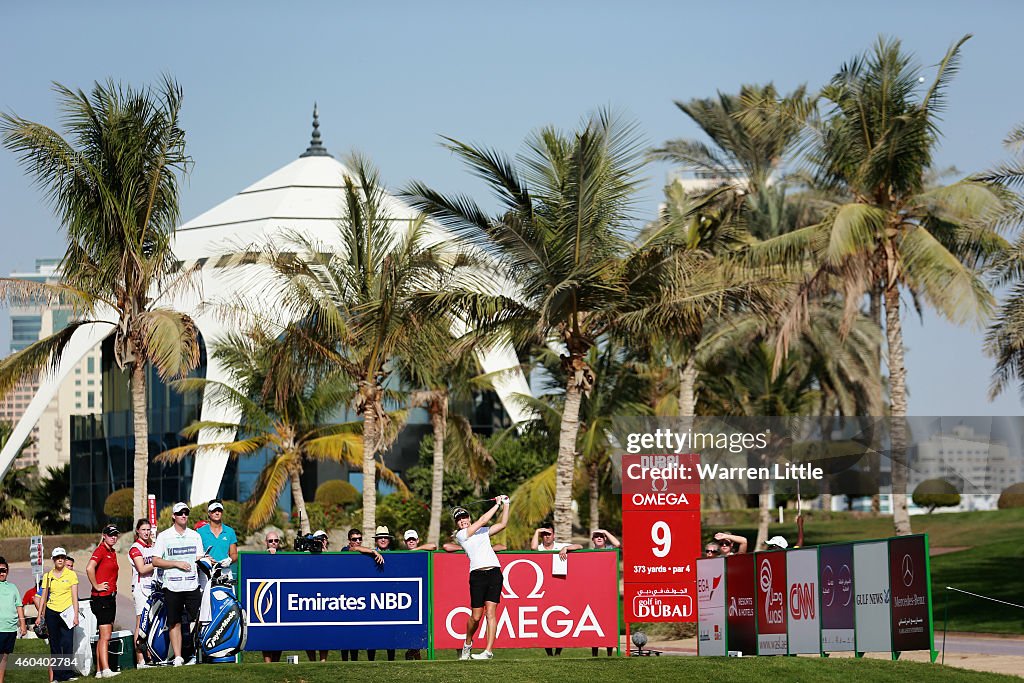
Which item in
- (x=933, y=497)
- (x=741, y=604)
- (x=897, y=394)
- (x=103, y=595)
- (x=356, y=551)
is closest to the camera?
(x=103, y=595)

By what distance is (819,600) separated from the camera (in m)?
15.4

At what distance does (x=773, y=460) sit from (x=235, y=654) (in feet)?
85.6

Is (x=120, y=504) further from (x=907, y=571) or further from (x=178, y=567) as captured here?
(x=907, y=571)

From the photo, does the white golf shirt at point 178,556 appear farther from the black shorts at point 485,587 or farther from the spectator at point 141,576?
the black shorts at point 485,587

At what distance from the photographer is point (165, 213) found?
23078mm

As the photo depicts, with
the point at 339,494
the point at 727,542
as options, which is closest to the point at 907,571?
the point at 727,542

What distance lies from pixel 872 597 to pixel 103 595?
8085 mm

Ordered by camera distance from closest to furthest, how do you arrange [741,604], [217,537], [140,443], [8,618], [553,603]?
[8,618]
[217,537]
[553,603]
[741,604]
[140,443]

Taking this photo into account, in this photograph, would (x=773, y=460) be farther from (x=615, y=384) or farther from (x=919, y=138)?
(x=919, y=138)

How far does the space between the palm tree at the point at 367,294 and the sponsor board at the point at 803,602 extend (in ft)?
29.9

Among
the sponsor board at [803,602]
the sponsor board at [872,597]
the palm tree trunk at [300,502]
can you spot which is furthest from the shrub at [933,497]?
the palm tree trunk at [300,502]

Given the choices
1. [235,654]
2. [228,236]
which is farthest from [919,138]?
[228,236]

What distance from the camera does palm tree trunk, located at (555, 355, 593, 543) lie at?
21062 millimetres

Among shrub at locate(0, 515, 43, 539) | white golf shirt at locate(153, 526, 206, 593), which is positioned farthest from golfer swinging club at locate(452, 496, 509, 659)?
shrub at locate(0, 515, 43, 539)
